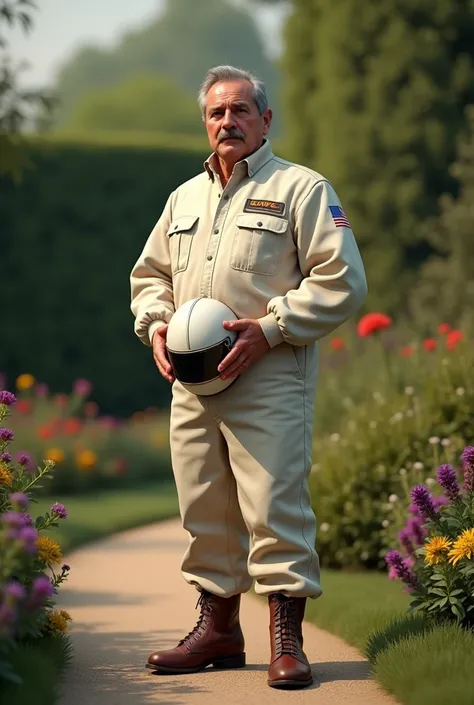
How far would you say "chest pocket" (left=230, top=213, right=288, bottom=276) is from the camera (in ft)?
14.8

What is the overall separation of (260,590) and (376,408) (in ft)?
12.0

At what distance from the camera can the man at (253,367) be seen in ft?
14.5

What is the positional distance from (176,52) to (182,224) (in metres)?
78.6

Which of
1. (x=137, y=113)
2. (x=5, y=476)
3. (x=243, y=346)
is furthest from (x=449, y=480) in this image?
(x=137, y=113)

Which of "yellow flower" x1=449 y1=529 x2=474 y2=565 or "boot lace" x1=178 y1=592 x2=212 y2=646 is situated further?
"boot lace" x1=178 y1=592 x2=212 y2=646

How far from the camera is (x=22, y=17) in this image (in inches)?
298

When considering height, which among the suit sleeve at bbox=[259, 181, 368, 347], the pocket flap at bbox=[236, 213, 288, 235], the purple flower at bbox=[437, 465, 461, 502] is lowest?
the purple flower at bbox=[437, 465, 461, 502]

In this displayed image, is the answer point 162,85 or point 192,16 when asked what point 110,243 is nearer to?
point 162,85

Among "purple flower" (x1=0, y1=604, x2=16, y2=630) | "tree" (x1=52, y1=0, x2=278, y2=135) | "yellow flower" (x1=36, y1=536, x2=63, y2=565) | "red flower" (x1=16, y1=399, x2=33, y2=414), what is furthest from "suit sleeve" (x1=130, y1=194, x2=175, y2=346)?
"tree" (x1=52, y1=0, x2=278, y2=135)

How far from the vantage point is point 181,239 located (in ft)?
15.6

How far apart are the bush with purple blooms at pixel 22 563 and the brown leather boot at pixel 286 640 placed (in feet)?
2.51

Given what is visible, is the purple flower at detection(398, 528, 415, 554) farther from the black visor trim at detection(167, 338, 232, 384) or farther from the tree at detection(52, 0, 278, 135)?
the tree at detection(52, 0, 278, 135)

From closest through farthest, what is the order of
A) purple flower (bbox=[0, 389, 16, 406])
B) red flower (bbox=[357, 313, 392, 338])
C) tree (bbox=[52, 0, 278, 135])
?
purple flower (bbox=[0, 389, 16, 406])
red flower (bbox=[357, 313, 392, 338])
tree (bbox=[52, 0, 278, 135])

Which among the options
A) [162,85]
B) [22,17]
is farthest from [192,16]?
[22,17]
